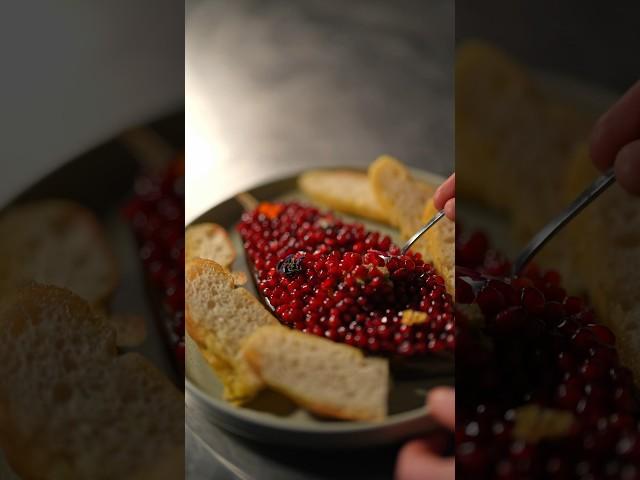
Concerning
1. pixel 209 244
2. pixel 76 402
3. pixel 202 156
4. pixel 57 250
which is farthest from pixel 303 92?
pixel 76 402

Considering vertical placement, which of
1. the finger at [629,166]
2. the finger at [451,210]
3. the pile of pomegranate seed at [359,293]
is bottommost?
the pile of pomegranate seed at [359,293]

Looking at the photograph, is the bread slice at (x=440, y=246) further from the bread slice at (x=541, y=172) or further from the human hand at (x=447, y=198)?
the bread slice at (x=541, y=172)

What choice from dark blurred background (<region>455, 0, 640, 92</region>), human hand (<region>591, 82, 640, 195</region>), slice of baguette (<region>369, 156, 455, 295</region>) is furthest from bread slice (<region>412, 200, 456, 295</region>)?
dark blurred background (<region>455, 0, 640, 92</region>)

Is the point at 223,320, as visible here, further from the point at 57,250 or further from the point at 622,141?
the point at 622,141

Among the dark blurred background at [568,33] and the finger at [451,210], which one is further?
the dark blurred background at [568,33]

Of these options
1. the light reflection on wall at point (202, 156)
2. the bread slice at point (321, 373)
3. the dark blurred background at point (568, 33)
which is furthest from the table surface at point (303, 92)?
the bread slice at point (321, 373)

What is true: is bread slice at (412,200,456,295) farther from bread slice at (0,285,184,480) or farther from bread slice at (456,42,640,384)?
bread slice at (0,285,184,480)

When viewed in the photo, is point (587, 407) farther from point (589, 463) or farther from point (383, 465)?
point (383, 465)
